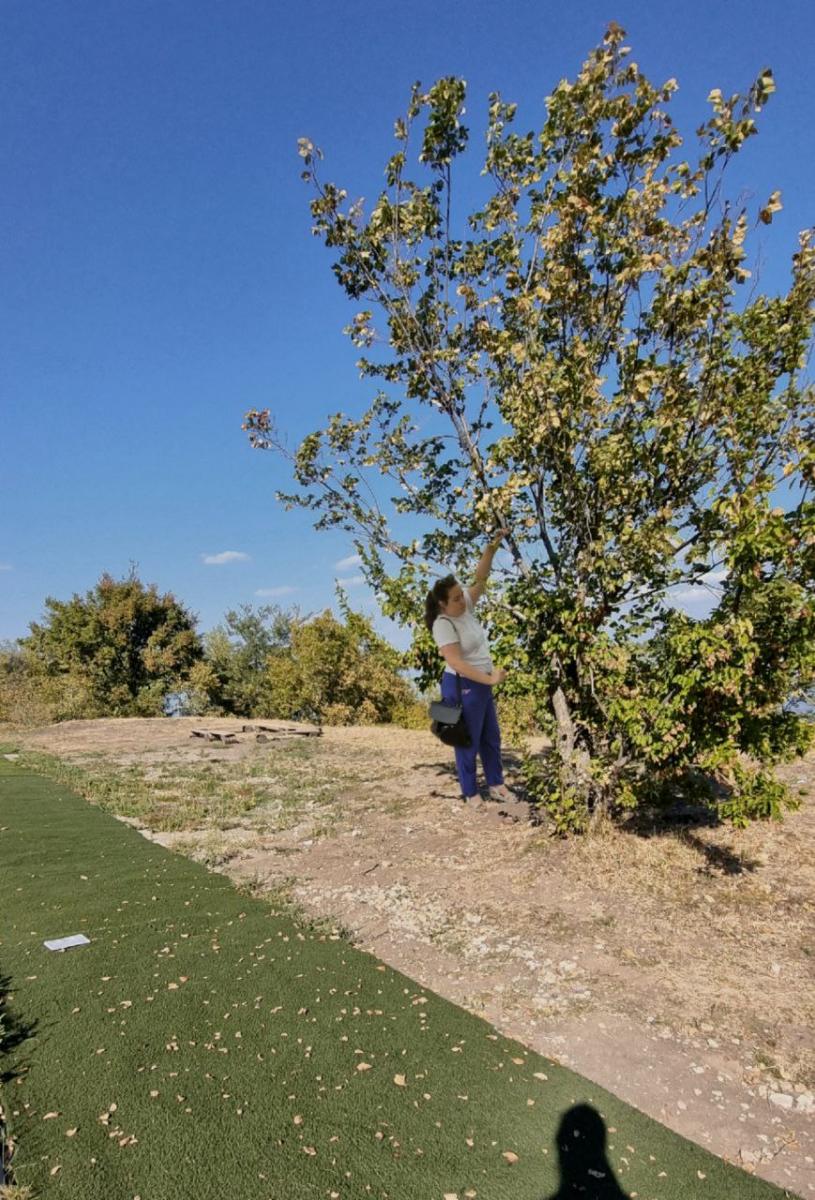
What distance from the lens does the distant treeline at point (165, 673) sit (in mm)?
28875

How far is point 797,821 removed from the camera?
20.1ft

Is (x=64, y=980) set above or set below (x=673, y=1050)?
above

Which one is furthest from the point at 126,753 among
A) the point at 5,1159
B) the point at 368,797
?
the point at 5,1159

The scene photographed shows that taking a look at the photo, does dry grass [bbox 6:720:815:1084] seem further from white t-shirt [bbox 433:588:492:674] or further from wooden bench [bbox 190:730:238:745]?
wooden bench [bbox 190:730:238:745]

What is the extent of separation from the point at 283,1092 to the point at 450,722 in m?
2.74

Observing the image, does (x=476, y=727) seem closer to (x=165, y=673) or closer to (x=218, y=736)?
(x=218, y=736)

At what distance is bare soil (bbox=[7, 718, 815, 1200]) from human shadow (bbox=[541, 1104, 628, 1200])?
0.31 meters

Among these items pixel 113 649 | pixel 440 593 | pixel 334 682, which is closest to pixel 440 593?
pixel 440 593

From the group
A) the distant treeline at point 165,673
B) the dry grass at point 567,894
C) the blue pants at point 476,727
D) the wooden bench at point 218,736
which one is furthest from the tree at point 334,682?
the blue pants at point 476,727

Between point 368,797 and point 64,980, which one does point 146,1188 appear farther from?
point 368,797

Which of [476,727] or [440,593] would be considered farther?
[476,727]

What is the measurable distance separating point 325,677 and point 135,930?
81.8 ft

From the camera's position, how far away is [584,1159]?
99.5 inches

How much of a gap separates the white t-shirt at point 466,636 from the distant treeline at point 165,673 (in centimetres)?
2177
